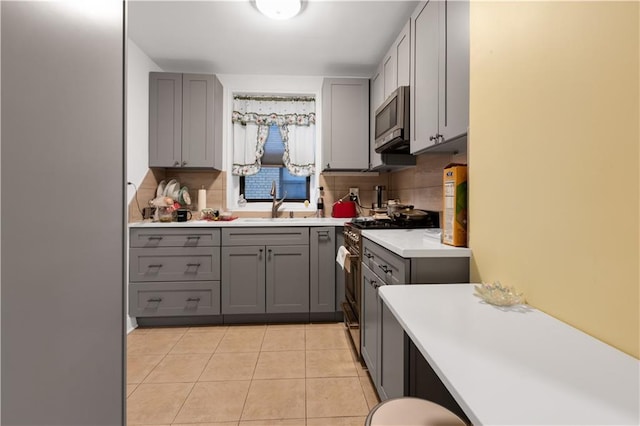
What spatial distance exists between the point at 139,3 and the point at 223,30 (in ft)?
1.93

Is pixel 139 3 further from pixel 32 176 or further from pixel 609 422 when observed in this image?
pixel 609 422

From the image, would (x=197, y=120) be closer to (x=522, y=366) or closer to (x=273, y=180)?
(x=273, y=180)

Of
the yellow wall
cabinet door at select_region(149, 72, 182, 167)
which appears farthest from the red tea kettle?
the yellow wall

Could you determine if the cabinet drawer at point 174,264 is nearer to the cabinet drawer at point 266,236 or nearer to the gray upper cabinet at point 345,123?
the cabinet drawer at point 266,236

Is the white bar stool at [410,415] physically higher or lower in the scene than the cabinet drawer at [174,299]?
higher

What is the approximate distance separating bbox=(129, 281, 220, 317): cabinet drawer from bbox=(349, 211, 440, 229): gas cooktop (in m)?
1.51

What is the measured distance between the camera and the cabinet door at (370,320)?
1.72m

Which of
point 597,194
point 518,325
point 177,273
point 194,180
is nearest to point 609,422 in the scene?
point 518,325

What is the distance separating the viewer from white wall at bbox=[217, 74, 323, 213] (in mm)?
3408

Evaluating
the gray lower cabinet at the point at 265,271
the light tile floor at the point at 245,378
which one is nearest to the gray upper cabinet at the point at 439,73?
the gray lower cabinet at the point at 265,271

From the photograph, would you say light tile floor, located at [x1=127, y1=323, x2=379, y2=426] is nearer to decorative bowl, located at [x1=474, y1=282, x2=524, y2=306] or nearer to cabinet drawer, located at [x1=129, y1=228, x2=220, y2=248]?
cabinet drawer, located at [x1=129, y1=228, x2=220, y2=248]

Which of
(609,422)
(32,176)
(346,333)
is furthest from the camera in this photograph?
(346,333)

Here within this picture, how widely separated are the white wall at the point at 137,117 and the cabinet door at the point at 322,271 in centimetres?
168

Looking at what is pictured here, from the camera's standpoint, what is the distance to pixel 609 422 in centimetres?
46
